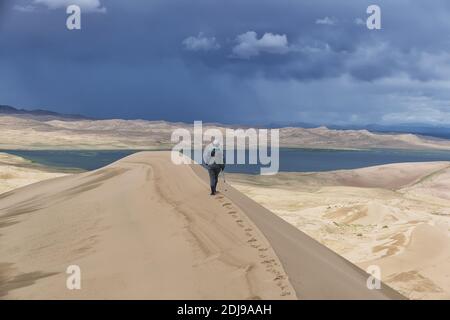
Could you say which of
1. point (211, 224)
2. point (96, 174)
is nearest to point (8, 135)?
point (96, 174)

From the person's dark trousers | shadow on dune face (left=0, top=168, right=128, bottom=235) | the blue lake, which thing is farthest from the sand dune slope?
the blue lake

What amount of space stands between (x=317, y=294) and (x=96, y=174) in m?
16.7

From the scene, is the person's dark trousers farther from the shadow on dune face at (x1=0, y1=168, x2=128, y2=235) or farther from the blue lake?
the blue lake

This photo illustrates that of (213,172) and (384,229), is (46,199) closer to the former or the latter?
(213,172)

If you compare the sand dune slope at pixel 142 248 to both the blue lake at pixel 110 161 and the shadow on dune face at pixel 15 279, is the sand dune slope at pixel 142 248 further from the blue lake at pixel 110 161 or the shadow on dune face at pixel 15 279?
the blue lake at pixel 110 161

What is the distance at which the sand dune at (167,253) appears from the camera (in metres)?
6.68

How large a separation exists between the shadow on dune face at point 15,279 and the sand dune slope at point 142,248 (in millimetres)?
22

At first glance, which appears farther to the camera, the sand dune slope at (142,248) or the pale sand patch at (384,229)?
the pale sand patch at (384,229)

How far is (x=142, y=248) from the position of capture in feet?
28.5

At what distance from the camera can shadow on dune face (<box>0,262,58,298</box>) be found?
7.54m

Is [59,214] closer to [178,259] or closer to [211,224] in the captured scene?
[211,224]

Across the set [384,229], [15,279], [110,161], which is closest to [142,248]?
[15,279]

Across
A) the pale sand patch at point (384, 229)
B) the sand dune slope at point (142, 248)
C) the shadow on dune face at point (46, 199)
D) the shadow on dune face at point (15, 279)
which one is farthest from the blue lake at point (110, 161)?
the shadow on dune face at point (15, 279)
